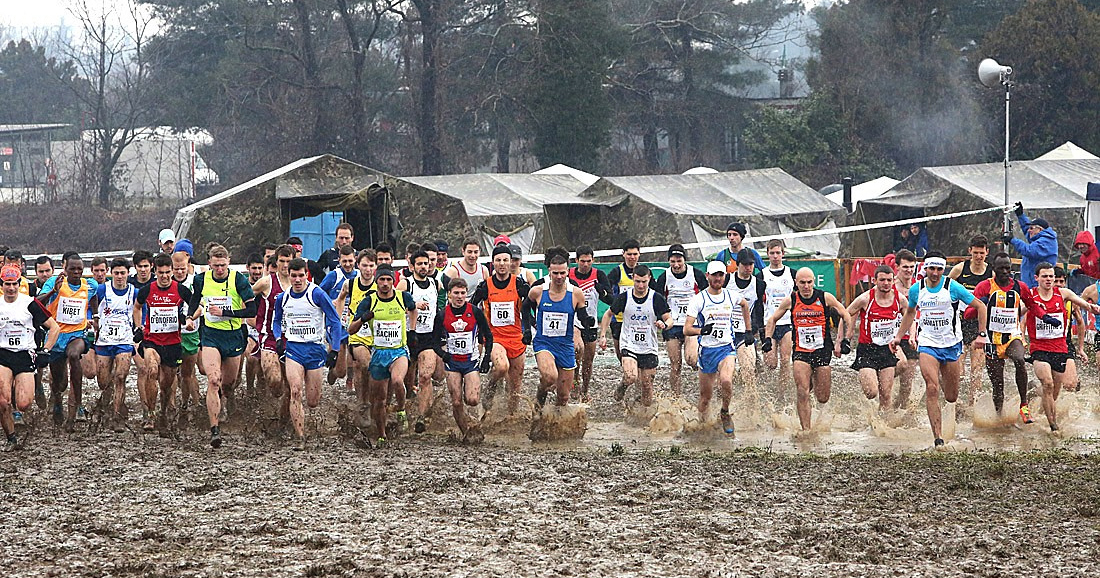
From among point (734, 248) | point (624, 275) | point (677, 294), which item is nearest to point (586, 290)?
point (624, 275)

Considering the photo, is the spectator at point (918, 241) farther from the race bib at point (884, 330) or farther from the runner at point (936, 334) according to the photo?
the runner at point (936, 334)

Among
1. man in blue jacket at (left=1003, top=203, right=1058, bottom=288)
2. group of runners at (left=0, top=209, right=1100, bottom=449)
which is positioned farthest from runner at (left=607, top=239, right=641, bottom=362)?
man in blue jacket at (left=1003, top=203, right=1058, bottom=288)

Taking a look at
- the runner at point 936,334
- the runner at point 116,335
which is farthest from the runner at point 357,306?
the runner at point 936,334

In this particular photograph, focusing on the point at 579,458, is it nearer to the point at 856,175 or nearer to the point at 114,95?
the point at 856,175

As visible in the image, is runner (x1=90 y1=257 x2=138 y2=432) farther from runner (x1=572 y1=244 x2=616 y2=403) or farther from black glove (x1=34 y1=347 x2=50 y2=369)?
runner (x1=572 y1=244 x2=616 y2=403)

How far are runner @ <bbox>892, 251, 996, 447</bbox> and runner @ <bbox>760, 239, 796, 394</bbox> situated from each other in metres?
2.62

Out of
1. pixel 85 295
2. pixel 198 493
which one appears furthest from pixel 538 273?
pixel 198 493

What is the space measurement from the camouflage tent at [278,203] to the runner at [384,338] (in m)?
14.1

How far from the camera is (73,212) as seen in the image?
41.1 metres

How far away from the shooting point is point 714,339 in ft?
39.1

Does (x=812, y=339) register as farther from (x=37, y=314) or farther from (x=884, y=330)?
(x=37, y=314)

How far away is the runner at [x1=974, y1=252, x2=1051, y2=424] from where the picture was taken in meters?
12.1

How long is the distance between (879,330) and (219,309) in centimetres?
571

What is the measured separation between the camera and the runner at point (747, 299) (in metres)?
13.1
